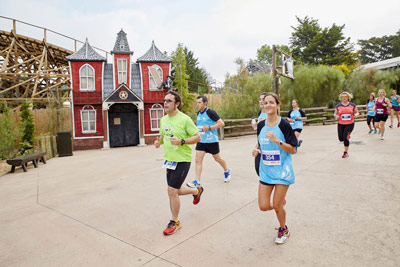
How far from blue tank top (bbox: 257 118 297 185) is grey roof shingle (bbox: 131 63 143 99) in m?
15.2

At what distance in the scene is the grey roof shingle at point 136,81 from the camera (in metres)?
17.3

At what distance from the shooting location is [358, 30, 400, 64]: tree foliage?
44.2 m

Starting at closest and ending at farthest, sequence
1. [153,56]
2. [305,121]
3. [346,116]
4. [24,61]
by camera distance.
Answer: [346,116], [153,56], [305,121], [24,61]

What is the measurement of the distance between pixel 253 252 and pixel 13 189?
6522 mm

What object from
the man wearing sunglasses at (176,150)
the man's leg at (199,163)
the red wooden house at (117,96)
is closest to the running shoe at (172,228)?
the man wearing sunglasses at (176,150)

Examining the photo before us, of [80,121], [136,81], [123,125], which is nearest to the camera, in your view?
[80,121]

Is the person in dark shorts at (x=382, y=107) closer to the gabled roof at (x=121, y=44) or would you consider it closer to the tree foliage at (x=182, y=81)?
the tree foliage at (x=182, y=81)

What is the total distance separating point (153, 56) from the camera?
17.6 m

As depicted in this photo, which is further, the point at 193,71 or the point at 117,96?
the point at 193,71

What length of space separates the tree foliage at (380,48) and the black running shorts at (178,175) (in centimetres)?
5363

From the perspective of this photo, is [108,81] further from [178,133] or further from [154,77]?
[178,133]

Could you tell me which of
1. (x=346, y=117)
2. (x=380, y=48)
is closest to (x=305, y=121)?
(x=346, y=117)

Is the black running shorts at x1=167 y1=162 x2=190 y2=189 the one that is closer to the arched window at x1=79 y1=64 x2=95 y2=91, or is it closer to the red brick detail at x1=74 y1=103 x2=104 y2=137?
the red brick detail at x1=74 y1=103 x2=104 y2=137

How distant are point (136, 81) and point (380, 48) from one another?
48.9m
